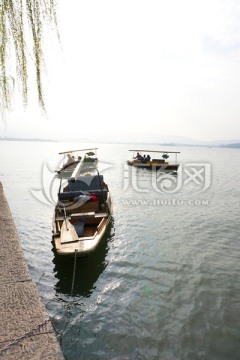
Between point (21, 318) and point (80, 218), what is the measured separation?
8614mm

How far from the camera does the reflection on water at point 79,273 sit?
884cm

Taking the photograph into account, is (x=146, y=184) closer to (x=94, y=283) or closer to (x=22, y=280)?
(x=94, y=283)

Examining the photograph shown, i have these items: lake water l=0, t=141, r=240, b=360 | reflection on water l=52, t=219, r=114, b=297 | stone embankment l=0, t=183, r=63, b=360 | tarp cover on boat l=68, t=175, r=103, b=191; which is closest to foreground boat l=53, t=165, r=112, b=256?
tarp cover on boat l=68, t=175, r=103, b=191

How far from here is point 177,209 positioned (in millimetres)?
20562

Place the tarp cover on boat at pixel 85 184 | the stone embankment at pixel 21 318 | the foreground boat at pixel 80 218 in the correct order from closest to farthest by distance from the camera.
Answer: the stone embankment at pixel 21 318 → the foreground boat at pixel 80 218 → the tarp cover on boat at pixel 85 184

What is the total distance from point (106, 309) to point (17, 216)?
12.1m

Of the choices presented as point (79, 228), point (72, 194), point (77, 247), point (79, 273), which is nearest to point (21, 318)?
point (77, 247)

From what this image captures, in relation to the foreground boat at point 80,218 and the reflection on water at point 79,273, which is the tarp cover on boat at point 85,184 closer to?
the foreground boat at point 80,218

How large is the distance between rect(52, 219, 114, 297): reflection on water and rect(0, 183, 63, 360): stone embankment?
14.4ft

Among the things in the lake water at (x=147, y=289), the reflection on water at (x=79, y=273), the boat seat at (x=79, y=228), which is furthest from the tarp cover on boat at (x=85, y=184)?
the reflection on water at (x=79, y=273)

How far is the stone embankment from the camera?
116 inches

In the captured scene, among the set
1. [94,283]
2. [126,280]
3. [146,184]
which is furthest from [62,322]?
[146,184]

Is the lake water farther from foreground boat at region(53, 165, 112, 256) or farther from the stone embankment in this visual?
the stone embankment

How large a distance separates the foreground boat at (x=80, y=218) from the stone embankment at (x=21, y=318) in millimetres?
4341
